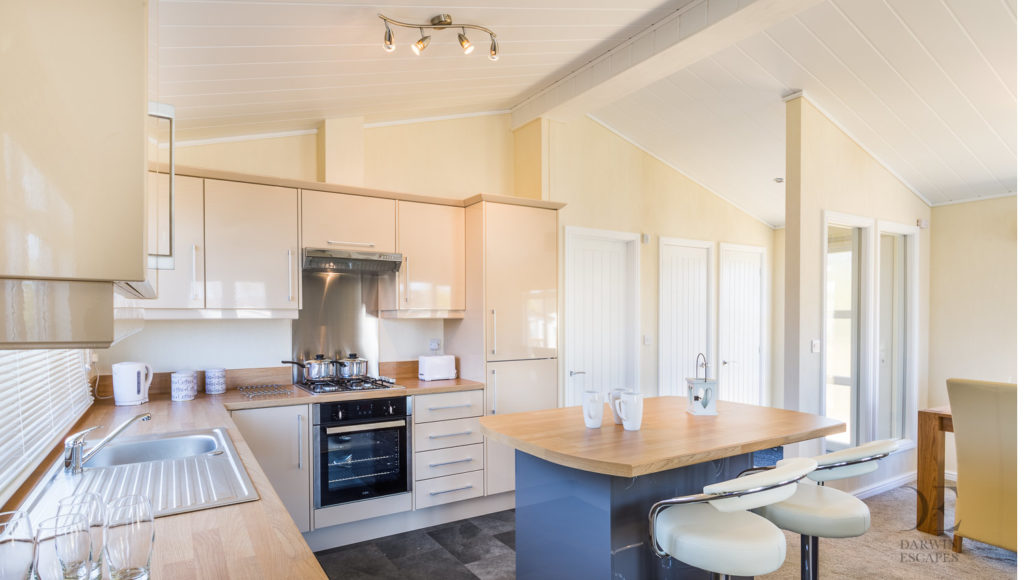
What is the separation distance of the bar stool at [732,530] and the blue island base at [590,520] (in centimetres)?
20

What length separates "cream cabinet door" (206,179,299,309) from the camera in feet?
10.4

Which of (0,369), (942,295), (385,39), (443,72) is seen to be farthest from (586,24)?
(942,295)

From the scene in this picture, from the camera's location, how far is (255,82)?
2725 millimetres

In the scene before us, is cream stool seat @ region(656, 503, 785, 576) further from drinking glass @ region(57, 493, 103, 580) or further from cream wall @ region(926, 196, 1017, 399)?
cream wall @ region(926, 196, 1017, 399)

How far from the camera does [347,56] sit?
107 inches

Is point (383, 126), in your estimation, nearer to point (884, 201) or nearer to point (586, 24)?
point (586, 24)

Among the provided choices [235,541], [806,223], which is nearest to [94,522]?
[235,541]

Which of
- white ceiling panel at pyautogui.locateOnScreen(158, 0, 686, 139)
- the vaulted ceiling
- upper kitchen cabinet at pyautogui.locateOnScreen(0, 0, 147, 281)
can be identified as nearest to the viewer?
upper kitchen cabinet at pyautogui.locateOnScreen(0, 0, 147, 281)

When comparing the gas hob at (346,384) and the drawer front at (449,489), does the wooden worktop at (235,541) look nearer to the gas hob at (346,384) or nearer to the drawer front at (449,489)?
the gas hob at (346,384)

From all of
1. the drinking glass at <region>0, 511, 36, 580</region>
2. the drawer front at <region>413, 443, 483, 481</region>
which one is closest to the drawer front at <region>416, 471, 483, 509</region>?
the drawer front at <region>413, 443, 483, 481</region>

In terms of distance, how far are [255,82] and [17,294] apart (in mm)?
2506

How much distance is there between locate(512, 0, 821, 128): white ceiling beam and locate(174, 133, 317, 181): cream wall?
165 centimetres

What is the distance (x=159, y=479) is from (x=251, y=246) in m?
1.83

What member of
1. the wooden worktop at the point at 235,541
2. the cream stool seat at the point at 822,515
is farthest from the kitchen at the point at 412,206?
the cream stool seat at the point at 822,515
